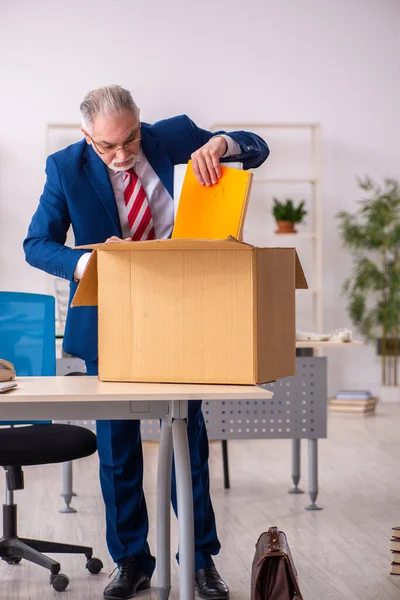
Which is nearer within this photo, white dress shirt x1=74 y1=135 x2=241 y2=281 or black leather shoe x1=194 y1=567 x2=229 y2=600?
white dress shirt x1=74 y1=135 x2=241 y2=281

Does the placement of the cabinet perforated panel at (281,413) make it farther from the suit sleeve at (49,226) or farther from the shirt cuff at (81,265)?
the shirt cuff at (81,265)

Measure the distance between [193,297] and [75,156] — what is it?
26.3 inches

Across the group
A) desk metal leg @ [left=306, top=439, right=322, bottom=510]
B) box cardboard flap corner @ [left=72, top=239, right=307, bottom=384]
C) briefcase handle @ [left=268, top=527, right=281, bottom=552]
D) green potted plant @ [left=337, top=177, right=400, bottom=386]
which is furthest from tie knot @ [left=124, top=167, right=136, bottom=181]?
green potted plant @ [left=337, top=177, right=400, bottom=386]

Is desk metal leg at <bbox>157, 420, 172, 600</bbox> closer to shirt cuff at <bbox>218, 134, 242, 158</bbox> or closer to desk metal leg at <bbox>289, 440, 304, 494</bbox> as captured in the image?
shirt cuff at <bbox>218, 134, 242, 158</bbox>

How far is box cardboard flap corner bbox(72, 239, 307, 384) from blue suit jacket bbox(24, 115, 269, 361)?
42 cm

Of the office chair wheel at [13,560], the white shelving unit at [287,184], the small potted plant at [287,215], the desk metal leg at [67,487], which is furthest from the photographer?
the white shelving unit at [287,184]

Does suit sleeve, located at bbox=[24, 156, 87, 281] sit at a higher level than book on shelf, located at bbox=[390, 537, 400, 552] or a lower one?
higher

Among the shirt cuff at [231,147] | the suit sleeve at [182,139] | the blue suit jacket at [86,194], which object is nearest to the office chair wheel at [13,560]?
the blue suit jacket at [86,194]

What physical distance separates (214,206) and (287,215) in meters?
5.22

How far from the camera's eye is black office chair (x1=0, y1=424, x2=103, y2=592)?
2.68 m

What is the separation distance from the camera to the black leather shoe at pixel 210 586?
260 centimetres

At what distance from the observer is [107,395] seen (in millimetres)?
1852

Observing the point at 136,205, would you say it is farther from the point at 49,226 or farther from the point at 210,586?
the point at 210,586

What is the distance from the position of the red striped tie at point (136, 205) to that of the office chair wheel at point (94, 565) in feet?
3.64
